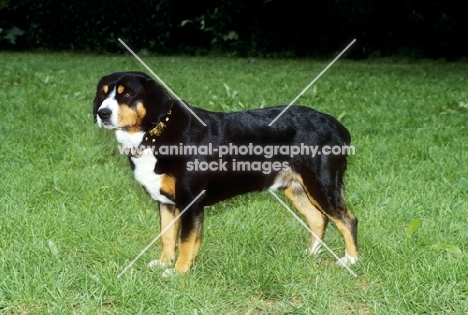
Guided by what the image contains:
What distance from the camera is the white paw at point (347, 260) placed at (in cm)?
347

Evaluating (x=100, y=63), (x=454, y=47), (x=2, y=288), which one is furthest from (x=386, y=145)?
(x=454, y=47)

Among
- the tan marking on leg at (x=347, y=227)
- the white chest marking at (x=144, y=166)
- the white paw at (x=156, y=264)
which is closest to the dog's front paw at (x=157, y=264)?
the white paw at (x=156, y=264)

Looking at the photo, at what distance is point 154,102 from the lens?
10.8 feet

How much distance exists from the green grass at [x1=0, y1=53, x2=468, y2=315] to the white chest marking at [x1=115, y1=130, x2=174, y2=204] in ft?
1.57

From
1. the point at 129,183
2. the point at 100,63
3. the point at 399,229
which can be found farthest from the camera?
the point at 100,63

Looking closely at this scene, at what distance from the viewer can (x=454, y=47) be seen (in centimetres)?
1820

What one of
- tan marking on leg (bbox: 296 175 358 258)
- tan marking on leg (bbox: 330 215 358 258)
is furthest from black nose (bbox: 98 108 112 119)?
tan marking on leg (bbox: 330 215 358 258)

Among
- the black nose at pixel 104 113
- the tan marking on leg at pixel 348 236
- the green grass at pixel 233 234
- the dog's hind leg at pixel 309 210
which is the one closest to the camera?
the green grass at pixel 233 234

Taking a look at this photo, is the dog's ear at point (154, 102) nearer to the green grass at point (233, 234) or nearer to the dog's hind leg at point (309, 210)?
the green grass at point (233, 234)

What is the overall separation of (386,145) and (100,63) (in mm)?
10764

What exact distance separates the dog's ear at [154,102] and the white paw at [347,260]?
135cm

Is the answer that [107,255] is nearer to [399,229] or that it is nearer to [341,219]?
[341,219]

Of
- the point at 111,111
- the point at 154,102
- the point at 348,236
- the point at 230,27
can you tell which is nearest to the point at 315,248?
the point at 348,236

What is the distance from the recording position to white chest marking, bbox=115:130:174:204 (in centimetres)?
334
